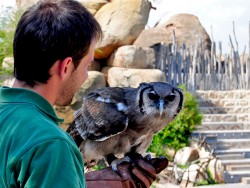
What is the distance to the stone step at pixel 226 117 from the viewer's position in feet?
36.6

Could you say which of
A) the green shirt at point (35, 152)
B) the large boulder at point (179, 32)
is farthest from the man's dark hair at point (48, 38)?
the large boulder at point (179, 32)

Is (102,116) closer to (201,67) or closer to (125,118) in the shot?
(125,118)

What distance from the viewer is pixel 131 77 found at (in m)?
10.1

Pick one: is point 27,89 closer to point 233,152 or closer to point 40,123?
point 40,123

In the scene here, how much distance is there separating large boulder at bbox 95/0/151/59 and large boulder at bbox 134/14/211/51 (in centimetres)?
476

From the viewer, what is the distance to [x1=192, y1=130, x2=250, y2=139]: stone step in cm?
1047

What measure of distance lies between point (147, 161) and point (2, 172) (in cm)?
171

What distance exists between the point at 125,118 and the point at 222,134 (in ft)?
25.5

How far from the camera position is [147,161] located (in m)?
2.85

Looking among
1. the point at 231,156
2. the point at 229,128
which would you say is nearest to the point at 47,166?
the point at 231,156

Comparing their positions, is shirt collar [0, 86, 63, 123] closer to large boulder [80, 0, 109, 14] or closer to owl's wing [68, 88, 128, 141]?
owl's wing [68, 88, 128, 141]

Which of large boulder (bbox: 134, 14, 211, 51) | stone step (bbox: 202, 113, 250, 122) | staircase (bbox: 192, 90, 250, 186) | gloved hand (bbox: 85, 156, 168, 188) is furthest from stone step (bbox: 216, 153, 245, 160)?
gloved hand (bbox: 85, 156, 168, 188)

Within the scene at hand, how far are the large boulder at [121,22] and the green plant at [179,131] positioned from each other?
5.94 ft

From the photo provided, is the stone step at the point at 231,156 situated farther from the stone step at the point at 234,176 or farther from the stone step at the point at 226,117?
the stone step at the point at 226,117
